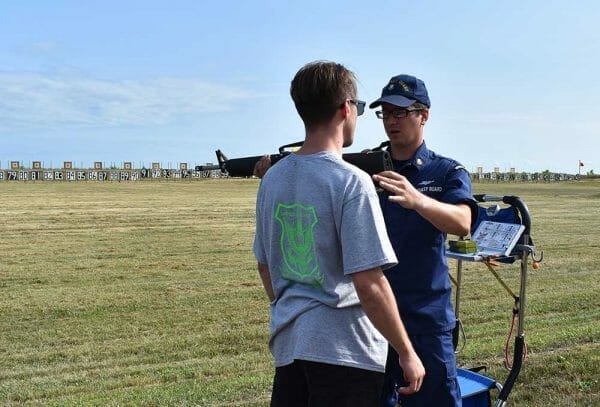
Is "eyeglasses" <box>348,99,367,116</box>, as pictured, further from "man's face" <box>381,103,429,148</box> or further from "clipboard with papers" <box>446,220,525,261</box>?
"clipboard with papers" <box>446,220,525,261</box>

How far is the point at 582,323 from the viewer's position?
771 centimetres

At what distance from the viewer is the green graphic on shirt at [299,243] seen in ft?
7.39

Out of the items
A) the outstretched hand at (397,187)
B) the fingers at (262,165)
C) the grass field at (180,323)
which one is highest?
the fingers at (262,165)

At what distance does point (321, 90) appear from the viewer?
7.33 feet

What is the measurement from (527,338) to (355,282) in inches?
205

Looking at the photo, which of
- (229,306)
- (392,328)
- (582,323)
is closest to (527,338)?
(582,323)

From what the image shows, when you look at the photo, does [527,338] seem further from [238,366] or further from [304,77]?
[304,77]

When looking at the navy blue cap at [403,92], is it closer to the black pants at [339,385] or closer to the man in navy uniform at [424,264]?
the man in navy uniform at [424,264]

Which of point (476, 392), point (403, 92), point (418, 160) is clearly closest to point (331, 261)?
point (418, 160)

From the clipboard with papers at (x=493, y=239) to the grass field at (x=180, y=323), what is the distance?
163 centimetres

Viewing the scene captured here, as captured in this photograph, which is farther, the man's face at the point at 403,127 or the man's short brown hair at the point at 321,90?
the man's face at the point at 403,127

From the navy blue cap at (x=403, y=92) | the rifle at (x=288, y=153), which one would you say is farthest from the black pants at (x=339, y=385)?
the navy blue cap at (x=403, y=92)

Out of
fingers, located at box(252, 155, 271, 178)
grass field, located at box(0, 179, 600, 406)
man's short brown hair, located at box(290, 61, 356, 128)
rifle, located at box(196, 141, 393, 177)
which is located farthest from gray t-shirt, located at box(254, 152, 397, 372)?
grass field, located at box(0, 179, 600, 406)

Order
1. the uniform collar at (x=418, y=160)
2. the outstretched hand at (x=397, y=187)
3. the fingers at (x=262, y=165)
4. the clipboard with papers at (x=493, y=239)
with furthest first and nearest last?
the clipboard with papers at (x=493, y=239)
the fingers at (x=262, y=165)
the uniform collar at (x=418, y=160)
the outstretched hand at (x=397, y=187)
